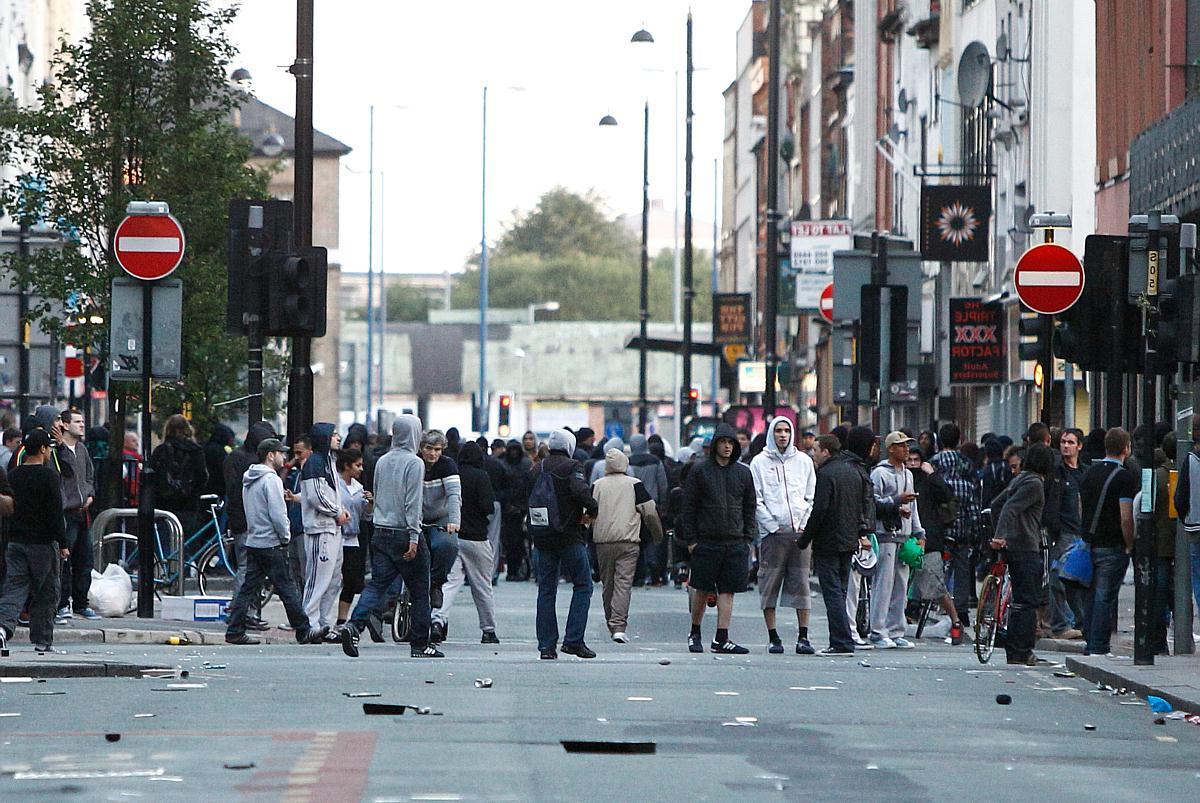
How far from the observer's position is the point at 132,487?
2888cm

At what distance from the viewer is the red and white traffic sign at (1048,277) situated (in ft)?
73.0

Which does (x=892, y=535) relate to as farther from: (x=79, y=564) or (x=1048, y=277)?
(x=79, y=564)

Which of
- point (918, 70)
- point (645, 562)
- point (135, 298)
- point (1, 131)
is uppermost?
point (918, 70)

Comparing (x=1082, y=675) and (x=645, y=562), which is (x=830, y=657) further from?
(x=645, y=562)

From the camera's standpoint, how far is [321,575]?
2125cm

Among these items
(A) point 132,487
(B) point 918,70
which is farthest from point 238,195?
(B) point 918,70

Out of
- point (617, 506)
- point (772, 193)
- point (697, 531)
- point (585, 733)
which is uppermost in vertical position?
point (772, 193)

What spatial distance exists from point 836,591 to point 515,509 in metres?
13.5

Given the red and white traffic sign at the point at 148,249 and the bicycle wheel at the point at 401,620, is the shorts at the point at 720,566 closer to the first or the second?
the bicycle wheel at the point at 401,620

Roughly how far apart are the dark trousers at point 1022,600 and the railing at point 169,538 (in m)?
7.91

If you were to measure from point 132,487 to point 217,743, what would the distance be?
55.2 feet

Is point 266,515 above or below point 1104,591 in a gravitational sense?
above

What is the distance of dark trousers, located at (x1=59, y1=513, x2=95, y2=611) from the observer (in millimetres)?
21969

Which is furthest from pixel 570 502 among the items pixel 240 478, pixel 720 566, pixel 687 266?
pixel 687 266
